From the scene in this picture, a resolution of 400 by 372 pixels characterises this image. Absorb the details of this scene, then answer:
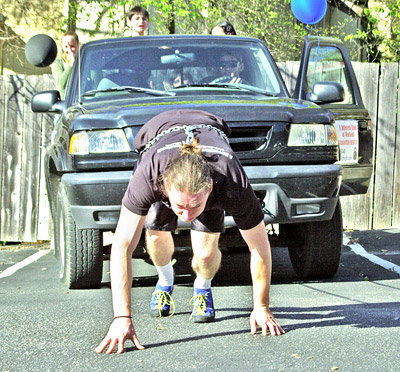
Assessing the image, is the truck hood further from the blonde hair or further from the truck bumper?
the blonde hair

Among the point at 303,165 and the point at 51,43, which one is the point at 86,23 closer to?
the point at 51,43

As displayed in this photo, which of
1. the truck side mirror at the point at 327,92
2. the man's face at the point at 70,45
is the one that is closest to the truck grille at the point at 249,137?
the truck side mirror at the point at 327,92

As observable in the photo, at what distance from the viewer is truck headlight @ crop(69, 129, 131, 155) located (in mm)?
5664

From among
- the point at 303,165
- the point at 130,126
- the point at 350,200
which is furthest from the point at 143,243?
the point at 350,200

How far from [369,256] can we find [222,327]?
3.59 m

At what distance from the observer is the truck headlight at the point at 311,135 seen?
588 centimetres

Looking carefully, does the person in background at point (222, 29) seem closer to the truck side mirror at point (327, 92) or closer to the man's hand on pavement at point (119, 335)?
the truck side mirror at point (327, 92)

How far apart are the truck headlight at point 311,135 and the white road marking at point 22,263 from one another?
9.78ft

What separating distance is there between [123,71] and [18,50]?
Answer: 37.6 ft

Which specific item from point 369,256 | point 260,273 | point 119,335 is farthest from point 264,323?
point 369,256

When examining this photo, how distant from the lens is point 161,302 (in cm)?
514

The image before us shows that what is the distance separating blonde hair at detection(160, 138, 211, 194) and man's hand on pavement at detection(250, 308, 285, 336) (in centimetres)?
96

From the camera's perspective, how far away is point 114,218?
5.59 m

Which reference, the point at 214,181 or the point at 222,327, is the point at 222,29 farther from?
the point at 214,181
